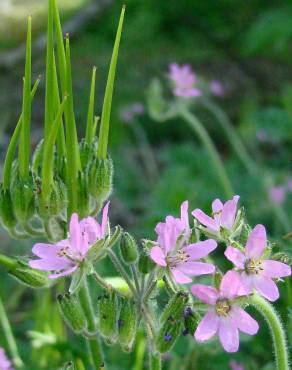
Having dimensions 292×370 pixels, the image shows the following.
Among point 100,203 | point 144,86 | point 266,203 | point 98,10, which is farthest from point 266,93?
point 100,203

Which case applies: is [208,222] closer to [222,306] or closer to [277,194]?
[222,306]

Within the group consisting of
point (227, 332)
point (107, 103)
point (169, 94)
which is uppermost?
point (169, 94)

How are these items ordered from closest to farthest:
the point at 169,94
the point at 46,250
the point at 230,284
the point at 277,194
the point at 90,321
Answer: the point at 230,284 → the point at 46,250 → the point at 90,321 → the point at 277,194 → the point at 169,94

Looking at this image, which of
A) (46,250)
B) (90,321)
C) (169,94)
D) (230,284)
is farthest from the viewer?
(169,94)

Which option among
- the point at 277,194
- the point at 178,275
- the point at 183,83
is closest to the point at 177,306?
the point at 178,275

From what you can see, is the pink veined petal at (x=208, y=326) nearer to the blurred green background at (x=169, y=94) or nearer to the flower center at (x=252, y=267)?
the flower center at (x=252, y=267)
